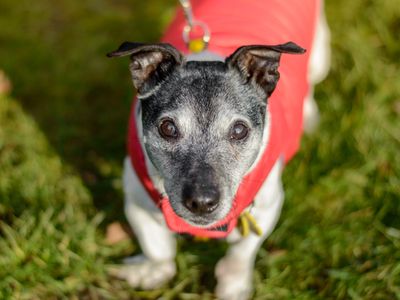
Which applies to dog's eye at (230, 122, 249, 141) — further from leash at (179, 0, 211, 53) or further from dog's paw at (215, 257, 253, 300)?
dog's paw at (215, 257, 253, 300)

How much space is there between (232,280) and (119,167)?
4.72 feet

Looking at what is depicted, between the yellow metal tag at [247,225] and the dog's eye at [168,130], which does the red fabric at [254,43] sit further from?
the dog's eye at [168,130]

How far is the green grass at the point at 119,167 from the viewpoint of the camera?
13.2 feet

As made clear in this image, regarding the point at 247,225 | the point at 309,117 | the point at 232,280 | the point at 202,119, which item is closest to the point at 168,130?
the point at 202,119

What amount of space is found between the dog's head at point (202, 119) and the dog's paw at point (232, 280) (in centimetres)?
77

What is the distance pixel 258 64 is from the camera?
3410 mm

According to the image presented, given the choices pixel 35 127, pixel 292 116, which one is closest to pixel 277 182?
pixel 292 116

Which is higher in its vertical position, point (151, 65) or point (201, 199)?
point (151, 65)

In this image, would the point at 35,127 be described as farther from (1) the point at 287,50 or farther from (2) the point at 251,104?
(1) the point at 287,50

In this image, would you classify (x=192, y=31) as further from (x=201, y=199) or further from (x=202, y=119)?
(x=201, y=199)

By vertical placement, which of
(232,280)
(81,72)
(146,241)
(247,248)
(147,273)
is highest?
(81,72)

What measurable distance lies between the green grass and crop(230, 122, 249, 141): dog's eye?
120 centimetres

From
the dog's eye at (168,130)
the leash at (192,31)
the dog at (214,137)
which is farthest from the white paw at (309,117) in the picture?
the dog's eye at (168,130)

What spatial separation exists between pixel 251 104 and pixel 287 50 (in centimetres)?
42
